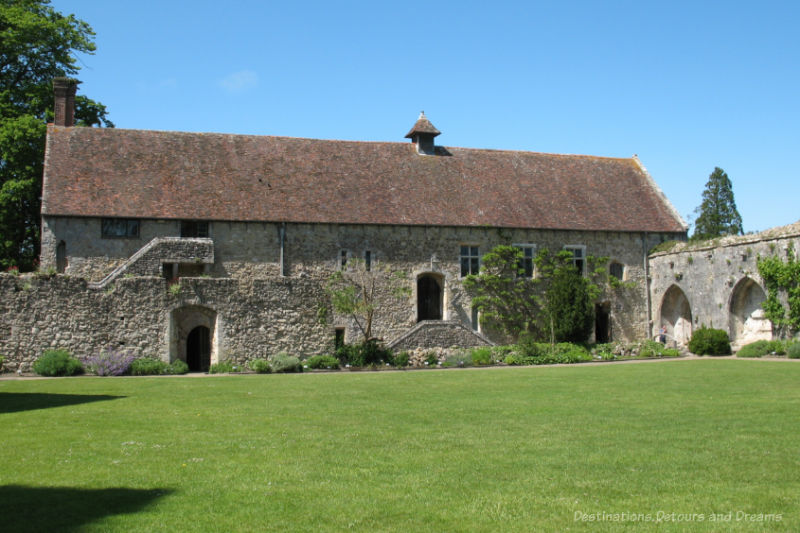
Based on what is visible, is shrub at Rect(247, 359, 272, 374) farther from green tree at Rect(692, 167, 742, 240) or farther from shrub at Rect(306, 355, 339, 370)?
green tree at Rect(692, 167, 742, 240)

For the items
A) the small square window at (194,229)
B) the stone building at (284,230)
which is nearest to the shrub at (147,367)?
the stone building at (284,230)

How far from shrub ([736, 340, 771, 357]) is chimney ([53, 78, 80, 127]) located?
28.2 metres

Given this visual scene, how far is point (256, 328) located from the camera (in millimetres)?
25672

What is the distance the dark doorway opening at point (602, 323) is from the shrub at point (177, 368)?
60.9 feet

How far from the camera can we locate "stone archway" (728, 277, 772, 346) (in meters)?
28.5

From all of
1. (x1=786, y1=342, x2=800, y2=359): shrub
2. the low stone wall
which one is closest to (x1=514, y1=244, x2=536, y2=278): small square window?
the low stone wall

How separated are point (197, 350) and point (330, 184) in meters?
9.03

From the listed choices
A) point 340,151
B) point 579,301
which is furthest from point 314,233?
point 579,301

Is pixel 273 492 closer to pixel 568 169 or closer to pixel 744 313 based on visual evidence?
pixel 744 313

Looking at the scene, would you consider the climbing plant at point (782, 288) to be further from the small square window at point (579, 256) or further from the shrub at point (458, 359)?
the shrub at point (458, 359)

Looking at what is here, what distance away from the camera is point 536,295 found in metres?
32.2

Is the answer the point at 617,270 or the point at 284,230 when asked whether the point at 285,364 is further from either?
the point at 617,270

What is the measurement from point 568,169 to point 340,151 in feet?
37.7

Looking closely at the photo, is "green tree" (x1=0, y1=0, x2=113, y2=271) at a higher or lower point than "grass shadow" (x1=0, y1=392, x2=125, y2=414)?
higher
